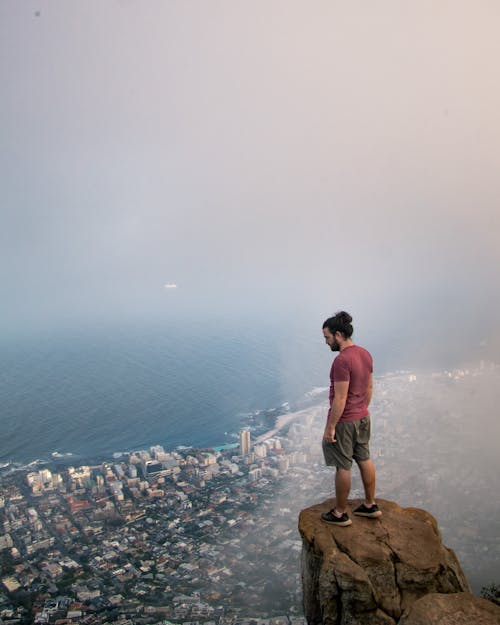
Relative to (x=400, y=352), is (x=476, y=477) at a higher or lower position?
higher

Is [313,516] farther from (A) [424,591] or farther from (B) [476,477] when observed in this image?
(B) [476,477]

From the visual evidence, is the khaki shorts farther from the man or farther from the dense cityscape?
the dense cityscape

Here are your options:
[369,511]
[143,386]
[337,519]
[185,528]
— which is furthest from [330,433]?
[143,386]

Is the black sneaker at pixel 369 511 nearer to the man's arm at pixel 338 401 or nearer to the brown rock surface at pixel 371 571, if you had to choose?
the brown rock surface at pixel 371 571

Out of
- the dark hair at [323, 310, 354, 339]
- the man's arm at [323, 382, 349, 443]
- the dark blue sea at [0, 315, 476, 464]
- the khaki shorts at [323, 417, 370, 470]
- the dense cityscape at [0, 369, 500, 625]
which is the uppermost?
the dark hair at [323, 310, 354, 339]

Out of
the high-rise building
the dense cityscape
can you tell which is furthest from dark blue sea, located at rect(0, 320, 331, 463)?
the dense cityscape

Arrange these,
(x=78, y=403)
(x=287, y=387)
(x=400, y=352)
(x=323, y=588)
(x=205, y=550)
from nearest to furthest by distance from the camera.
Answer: (x=323, y=588) → (x=205, y=550) → (x=78, y=403) → (x=287, y=387) → (x=400, y=352)

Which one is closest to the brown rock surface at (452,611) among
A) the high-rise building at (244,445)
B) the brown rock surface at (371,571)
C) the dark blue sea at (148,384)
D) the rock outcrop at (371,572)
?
the rock outcrop at (371,572)

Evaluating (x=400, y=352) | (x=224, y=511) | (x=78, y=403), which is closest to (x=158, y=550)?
(x=224, y=511)
